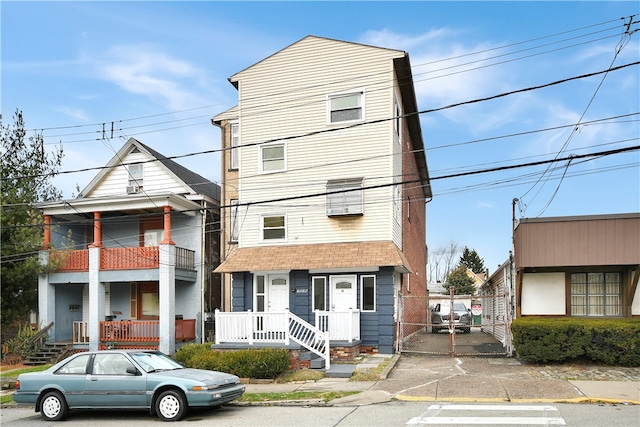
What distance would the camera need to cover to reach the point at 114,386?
39.7ft

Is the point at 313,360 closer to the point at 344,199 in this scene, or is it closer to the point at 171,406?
the point at 344,199

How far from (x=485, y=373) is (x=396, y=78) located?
10946 millimetres

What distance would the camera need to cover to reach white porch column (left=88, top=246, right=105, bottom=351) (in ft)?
77.4

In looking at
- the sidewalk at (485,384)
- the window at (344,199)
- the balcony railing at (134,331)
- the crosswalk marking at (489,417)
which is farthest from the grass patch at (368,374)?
the balcony railing at (134,331)

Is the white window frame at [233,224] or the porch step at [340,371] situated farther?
the white window frame at [233,224]

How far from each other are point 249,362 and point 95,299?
10.0 metres

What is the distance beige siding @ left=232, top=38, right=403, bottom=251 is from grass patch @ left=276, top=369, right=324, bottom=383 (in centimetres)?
530

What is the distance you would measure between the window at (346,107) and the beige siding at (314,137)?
196 millimetres

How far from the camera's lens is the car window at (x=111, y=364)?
486 inches

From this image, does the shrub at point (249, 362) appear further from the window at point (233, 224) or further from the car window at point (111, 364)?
the window at point (233, 224)

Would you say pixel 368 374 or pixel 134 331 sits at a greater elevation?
pixel 134 331

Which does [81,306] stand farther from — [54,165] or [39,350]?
[54,165]

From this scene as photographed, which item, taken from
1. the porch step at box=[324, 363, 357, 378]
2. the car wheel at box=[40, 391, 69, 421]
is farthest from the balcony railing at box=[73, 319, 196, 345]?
the car wheel at box=[40, 391, 69, 421]

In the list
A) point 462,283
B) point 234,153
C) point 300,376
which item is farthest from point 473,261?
→ point 300,376
